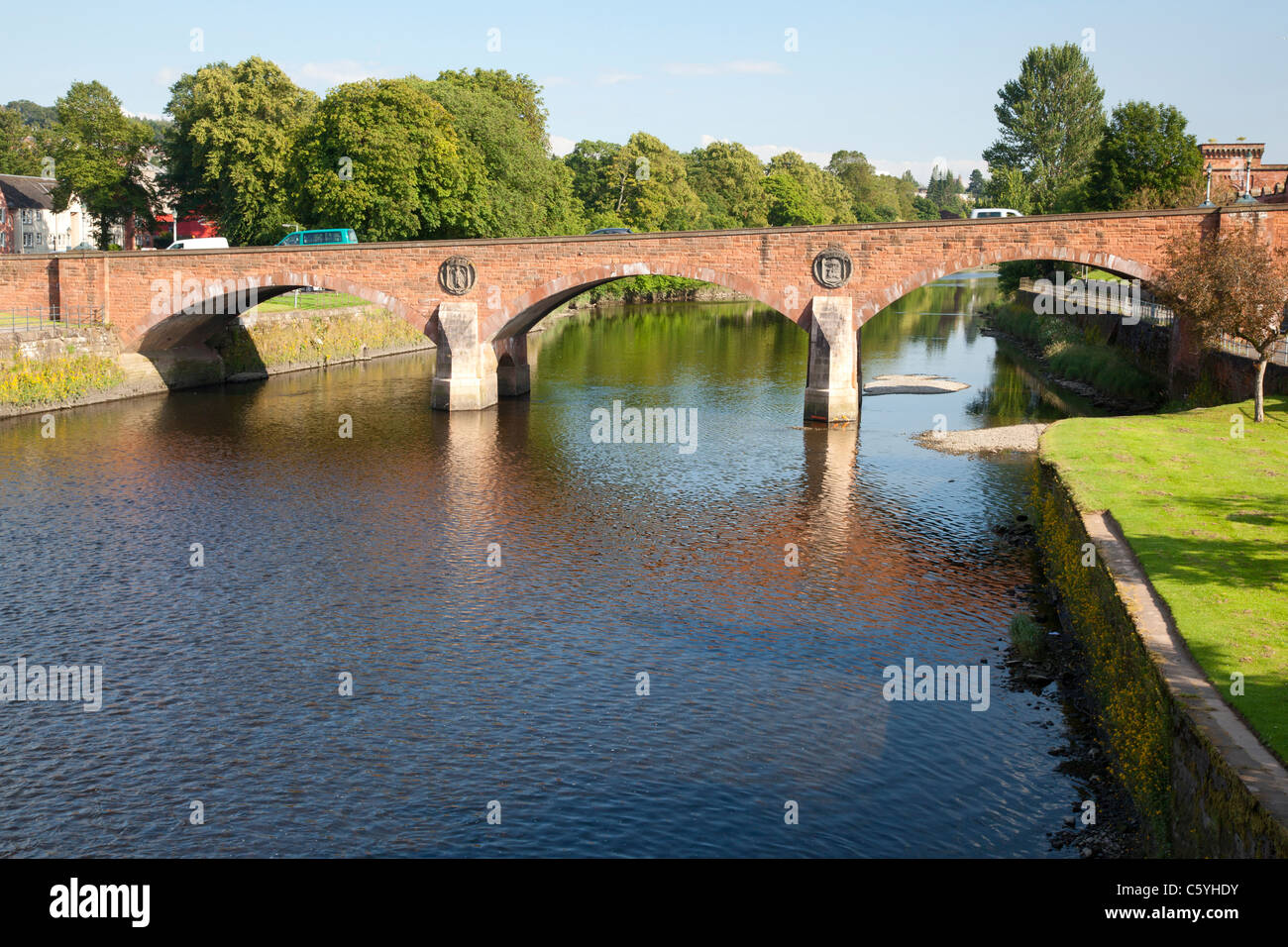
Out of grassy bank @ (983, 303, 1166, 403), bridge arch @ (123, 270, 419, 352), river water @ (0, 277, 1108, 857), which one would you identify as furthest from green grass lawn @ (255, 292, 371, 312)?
grassy bank @ (983, 303, 1166, 403)

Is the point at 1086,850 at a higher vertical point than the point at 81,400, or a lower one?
→ lower

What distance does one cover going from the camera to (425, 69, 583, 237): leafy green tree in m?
76.2

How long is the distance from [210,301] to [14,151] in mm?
91575

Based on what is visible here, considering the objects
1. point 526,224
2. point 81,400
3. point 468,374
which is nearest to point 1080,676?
point 468,374

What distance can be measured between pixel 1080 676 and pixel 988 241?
1121 inches

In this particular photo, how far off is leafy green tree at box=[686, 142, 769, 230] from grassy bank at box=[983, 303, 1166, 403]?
72559 millimetres

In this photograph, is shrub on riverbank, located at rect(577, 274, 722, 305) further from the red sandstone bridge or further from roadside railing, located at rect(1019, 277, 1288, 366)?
the red sandstone bridge

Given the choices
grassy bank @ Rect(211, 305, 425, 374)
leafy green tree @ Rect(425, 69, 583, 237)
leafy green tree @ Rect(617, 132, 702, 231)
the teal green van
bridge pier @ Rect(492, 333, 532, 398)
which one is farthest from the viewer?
leafy green tree @ Rect(617, 132, 702, 231)

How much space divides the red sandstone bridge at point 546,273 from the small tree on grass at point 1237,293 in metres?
6.68

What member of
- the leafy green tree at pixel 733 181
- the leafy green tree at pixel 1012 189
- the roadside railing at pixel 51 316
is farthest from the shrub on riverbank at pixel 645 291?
the roadside railing at pixel 51 316

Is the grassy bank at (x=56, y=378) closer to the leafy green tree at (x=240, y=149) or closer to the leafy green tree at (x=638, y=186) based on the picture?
the leafy green tree at (x=240, y=149)

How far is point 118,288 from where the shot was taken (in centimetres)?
5853

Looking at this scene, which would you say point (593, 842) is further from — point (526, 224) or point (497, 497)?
point (526, 224)

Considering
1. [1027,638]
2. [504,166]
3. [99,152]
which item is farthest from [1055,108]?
[1027,638]
